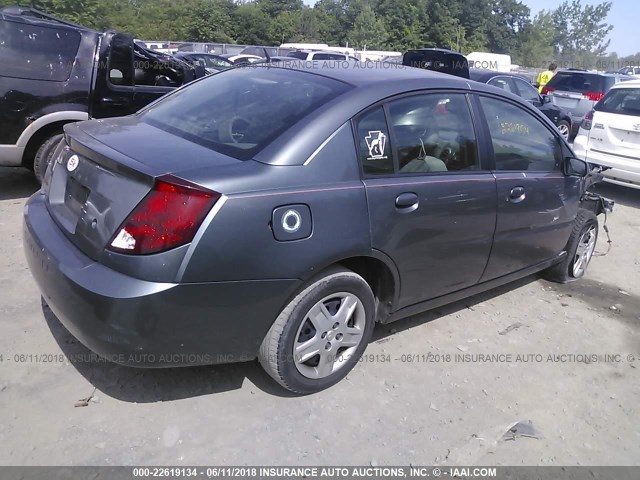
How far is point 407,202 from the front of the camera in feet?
10.0

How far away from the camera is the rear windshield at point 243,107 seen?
9.34 ft

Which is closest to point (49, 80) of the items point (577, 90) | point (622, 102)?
point (622, 102)

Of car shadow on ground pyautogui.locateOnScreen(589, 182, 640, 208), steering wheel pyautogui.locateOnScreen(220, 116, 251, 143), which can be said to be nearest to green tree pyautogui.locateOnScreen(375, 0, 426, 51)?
car shadow on ground pyautogui.locateOnScreen(589, 182, 640, 208)

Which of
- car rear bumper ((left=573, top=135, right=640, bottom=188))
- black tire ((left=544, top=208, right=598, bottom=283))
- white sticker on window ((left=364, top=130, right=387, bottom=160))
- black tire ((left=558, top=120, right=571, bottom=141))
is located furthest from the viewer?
black tire ((left=558, top=120, right=571, bottom=141))

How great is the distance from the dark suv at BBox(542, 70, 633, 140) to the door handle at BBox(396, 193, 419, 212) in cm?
1167

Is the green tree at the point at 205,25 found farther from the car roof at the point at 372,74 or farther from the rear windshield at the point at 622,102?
the car roof at the point at 372,74

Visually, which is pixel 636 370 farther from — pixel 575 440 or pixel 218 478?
pixel 218 478

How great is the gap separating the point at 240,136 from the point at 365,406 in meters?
1.58

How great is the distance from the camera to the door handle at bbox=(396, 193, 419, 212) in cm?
303

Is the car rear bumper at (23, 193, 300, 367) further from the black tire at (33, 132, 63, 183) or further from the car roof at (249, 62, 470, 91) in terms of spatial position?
the black tire at (33, 132, 63, 183)

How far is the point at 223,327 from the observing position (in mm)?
2559

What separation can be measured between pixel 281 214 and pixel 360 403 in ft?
3.87

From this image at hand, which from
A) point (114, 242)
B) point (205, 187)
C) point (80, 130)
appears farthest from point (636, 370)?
point (80, 130)

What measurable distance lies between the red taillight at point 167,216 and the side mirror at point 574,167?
9.90 ft
